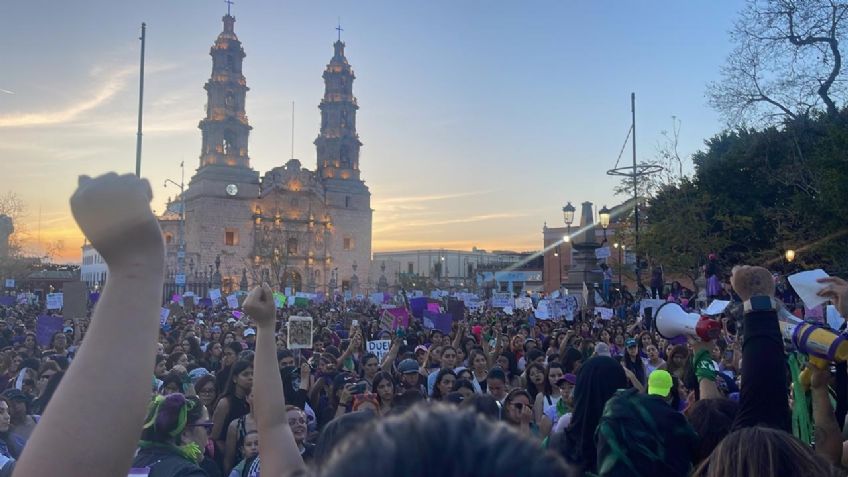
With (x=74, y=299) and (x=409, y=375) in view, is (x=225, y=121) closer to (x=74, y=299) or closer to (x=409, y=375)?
(x=74, y=299)

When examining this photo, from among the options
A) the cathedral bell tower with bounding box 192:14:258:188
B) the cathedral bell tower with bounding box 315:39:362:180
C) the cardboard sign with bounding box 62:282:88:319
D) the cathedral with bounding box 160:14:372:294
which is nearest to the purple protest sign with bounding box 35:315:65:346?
the cardboard sign with bounding box 62:282:88:319

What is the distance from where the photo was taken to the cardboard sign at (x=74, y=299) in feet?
56.3

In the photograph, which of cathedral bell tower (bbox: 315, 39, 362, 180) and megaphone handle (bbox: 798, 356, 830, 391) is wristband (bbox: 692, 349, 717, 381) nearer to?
megaphone handle (bbox: 798, 356, 830, 391)

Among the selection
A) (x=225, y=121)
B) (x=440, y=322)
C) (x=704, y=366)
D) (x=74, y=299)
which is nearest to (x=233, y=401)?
(x=704, y=366)

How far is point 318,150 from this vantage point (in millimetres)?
95000

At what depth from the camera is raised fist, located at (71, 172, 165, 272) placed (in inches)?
56.2

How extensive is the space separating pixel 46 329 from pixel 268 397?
45.2 feet

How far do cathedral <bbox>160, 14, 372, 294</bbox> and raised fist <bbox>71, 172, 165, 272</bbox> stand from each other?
78.6m

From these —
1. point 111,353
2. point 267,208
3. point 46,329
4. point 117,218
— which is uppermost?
point 267,208

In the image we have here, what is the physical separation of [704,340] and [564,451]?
1563 millimetres

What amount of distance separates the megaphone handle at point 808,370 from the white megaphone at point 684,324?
62cm

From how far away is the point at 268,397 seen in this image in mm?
2936

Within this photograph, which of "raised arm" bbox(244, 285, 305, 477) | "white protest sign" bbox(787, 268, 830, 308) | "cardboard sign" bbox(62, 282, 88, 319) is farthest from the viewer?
"cardboard sign" bbox(62, 282, 88, 319)

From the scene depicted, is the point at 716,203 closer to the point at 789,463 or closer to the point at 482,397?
the point at 482,397
